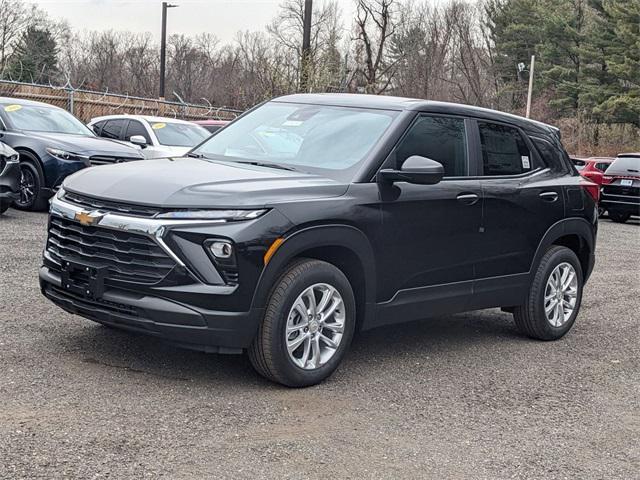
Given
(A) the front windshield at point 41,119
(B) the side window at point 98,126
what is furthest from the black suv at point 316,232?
(B) the side window at point 98,126

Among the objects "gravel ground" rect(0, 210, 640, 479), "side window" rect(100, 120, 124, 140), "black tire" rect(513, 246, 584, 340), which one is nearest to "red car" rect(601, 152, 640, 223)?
"side window" rect(100, 120, 124, 140)

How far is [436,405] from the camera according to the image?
208 inches

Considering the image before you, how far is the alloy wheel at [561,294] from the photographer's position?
7.27 meters

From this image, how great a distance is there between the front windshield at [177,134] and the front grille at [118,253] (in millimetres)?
10139

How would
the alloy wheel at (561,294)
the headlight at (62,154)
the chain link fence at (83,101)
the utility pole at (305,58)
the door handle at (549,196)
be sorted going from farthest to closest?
the utility pole at (305,58) → the chain link fence at (83,101) → the headlight at (62,154) → the alloy wheel at (561,294) → the door handle at (549,196)

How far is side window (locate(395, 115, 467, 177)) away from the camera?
19.9 feet

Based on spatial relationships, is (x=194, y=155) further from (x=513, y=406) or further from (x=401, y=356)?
(x=513, y=406)

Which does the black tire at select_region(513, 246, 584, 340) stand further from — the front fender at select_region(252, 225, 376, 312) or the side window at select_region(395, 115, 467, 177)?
the front fender at select_region(252, 225, 376, 312)

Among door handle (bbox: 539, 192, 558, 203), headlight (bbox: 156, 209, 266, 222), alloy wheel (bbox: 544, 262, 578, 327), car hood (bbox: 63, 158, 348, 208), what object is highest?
car hood (bbox: 63, 158, 348, 208)

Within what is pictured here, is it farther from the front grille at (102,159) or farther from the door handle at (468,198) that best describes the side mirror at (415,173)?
the front grille at (102,159)

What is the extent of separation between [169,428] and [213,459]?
43 centimetres

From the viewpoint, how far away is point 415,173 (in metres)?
Result: 5.63

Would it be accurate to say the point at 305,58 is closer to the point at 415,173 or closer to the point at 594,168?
the point at 594,168

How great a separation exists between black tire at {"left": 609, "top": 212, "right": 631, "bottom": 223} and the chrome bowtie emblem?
18514mm
